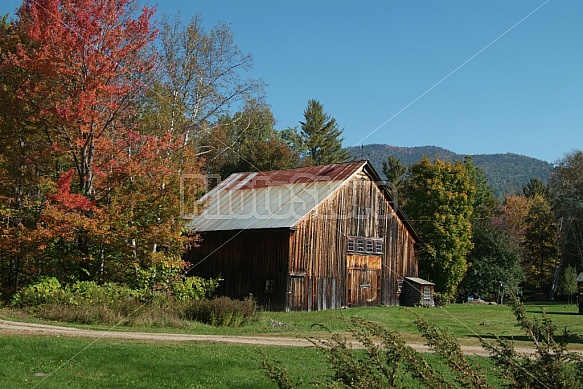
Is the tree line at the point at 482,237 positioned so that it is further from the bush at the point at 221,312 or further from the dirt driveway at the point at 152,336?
the dirt driveway at the point at 152,336

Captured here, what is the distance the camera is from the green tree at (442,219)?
53.0 metres

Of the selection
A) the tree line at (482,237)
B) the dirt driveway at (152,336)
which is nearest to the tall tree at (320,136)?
the tree line at (482,237)

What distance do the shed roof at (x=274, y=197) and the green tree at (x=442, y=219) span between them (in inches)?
388

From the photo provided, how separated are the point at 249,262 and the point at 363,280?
751 cm

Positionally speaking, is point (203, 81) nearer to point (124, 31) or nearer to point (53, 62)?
point (124, 31)

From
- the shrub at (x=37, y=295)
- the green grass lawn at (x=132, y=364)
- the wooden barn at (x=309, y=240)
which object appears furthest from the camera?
the wooden barn at (x=309, y=240)

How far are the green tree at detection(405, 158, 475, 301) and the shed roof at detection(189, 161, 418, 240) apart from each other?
986cm

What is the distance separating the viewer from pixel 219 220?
1602 inches

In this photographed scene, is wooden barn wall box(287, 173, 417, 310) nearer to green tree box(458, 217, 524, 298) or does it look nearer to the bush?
the bush

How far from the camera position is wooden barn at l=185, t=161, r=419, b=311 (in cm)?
3647

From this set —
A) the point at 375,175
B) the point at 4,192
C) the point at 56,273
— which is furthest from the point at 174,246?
the point at 375,175

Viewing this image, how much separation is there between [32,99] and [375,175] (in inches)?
843

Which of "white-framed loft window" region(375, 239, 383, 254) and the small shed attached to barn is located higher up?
"white-framed loft window" region(375, 239, 383, 254)

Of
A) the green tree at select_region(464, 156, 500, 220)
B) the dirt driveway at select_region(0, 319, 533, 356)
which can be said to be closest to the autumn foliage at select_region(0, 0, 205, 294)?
the dirt driveway at select_region(0, 319, 533, 356)
